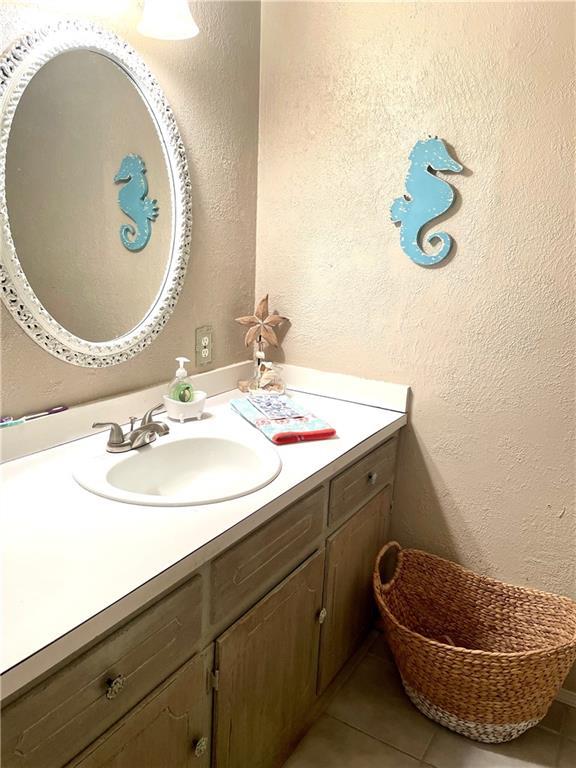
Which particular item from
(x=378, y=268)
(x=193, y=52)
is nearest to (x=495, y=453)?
(x=378, y=268)

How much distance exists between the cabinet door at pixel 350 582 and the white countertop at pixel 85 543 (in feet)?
0.91

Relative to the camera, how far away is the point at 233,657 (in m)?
1.20

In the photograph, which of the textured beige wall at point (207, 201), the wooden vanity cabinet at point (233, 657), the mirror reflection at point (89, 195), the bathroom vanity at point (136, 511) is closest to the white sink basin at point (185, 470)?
the bathroom vanity at point (136, 511)

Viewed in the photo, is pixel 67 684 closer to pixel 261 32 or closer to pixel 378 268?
pixel 378 268

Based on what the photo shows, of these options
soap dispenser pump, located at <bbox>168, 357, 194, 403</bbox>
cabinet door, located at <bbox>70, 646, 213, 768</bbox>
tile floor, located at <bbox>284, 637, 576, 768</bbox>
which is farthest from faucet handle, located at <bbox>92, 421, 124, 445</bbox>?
tile floor, located at <bbox>284, 637, 576, 768</bbox>

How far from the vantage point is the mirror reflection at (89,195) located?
1309 millimetres

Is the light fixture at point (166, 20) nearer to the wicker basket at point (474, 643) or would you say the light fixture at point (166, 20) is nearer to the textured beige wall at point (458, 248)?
the textured beige wall at point (458, 248)

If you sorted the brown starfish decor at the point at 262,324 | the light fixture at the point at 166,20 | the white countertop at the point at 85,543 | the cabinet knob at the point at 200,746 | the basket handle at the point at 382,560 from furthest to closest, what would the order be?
the brown starfish decor at the point at 262,324 < the basket handle at the point at 382,560 < the light fixture at the point at 166,20 < the cabinet knob at the point at 200,746 < the white countertop at the point at 85,543

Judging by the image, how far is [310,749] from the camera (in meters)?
1.60

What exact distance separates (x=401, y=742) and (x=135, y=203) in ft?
5.45

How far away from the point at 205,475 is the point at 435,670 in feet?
2.73

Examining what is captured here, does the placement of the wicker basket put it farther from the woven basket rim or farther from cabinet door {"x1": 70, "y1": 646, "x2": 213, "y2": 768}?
cabinet door {"x1": 70, "y1": 646, "x2": 213, "y2": 768}

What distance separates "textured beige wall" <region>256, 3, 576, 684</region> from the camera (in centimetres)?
156

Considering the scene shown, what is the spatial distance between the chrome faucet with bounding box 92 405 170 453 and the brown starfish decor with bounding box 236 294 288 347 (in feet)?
1.89
